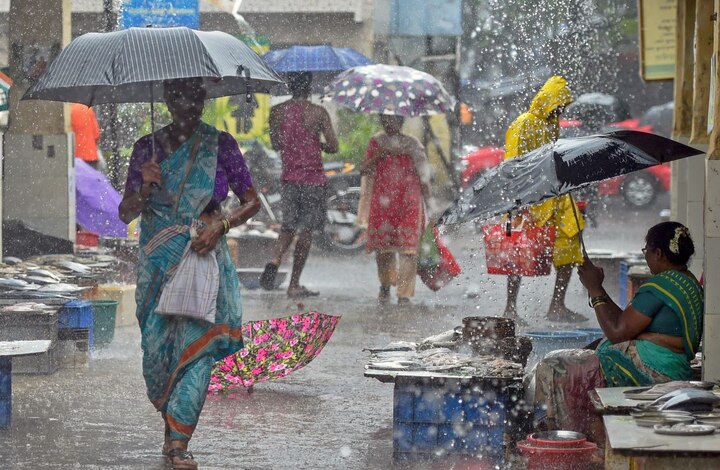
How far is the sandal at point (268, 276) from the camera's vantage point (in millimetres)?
12852

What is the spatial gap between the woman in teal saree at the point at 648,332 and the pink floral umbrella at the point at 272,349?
1982 millimetres

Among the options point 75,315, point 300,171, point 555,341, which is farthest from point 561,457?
point 300,171

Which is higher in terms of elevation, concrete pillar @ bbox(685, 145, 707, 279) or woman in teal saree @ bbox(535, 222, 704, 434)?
concrete pillar @ bbox(685, 145, 707, 279)

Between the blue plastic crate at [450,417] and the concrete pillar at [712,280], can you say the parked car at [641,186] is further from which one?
the concrete pillar at [712,280]

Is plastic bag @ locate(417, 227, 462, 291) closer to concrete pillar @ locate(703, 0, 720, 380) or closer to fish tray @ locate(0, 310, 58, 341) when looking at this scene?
fish tray @ locate(0, 310, 58, 341)

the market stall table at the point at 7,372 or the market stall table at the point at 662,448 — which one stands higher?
the market stall table at the point at 662,448

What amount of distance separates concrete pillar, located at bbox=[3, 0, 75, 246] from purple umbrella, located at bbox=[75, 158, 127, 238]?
1.20m

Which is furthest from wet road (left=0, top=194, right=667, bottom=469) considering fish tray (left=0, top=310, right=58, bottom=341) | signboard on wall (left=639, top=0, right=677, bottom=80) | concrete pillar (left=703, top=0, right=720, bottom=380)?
signboard on wall (left=639, top=0, right=677, bottom=80)

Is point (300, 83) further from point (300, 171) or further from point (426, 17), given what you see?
point (426, 17)

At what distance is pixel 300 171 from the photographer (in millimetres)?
13031

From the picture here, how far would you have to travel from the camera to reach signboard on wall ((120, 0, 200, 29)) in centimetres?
1493

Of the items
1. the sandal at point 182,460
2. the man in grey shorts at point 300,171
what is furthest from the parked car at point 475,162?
the sandal at point 182,460

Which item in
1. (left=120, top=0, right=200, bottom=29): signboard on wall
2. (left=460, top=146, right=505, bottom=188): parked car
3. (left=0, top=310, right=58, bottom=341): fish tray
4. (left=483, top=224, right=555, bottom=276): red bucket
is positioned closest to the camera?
(left=0, top=310, right=58, bottom=341): fish tray

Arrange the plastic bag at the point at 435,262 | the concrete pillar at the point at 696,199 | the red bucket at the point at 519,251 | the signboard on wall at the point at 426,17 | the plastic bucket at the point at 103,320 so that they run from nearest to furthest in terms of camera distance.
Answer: the concrete pillar at the point at 696,199, the plastic bucket at the point at 103,320, the red bucket at the point at 519,251, the plastic bag at the point at 435,262, the signboard on wall at the point at 426,17
